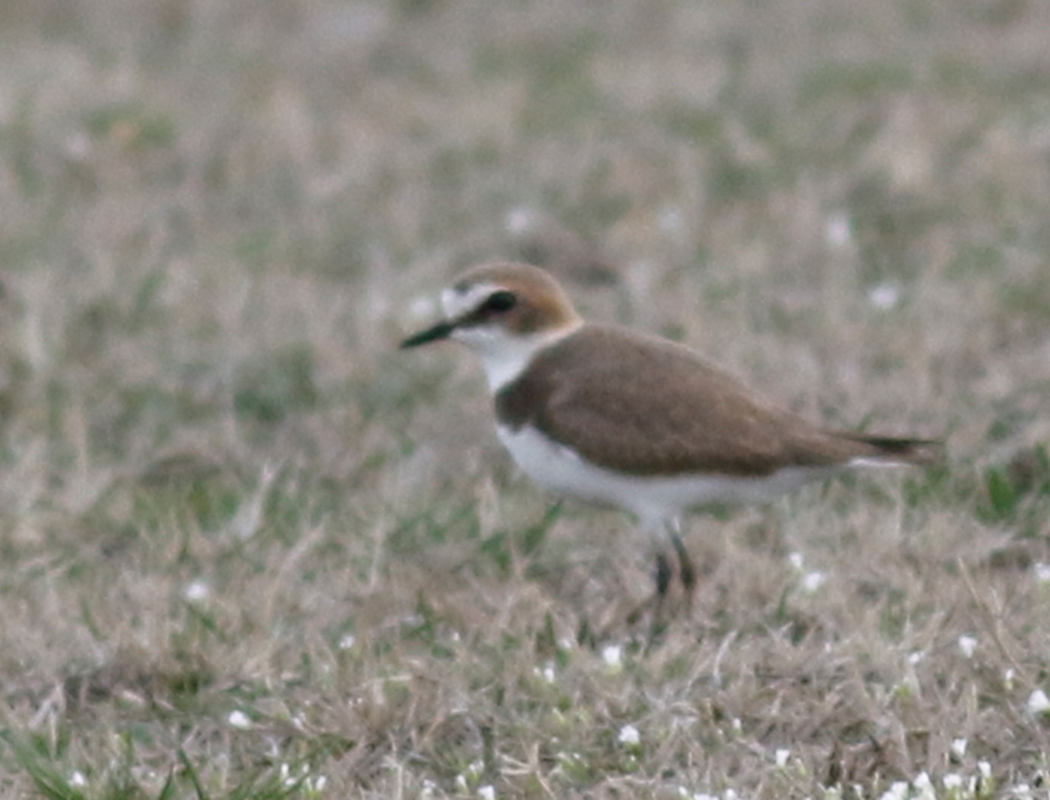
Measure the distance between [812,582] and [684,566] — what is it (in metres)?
0.33

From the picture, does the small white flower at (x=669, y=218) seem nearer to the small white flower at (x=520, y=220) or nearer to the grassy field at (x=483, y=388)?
the grassy field at (x=483, y=388)

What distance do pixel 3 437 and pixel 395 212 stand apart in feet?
8.90

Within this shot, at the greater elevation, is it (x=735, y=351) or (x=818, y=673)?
(x=818, y=673)

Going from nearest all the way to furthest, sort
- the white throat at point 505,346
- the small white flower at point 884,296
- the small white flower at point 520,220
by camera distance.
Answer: the white throat at point 505,346, the small white flower at point 884,296, the small white flower at point 520,220

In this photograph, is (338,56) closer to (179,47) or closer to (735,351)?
(179,47)

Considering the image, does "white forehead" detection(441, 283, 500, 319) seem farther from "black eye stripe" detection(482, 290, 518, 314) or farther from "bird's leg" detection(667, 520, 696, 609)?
"bird's leg" detection(667, 520, 696, 609)

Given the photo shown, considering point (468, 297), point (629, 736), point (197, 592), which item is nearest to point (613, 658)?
point (629, 736)

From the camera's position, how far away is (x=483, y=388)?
25.5 feet

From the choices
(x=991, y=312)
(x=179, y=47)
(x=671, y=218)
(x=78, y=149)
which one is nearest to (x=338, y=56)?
(x=179, y=47)

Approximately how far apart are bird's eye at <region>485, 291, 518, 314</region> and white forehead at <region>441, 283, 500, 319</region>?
0.05ft

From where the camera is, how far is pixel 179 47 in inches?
480

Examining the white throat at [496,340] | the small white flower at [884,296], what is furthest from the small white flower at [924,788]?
the small white flower at [884,296]

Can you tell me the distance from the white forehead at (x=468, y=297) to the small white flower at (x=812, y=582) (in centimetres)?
115

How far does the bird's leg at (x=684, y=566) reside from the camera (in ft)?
18.7
